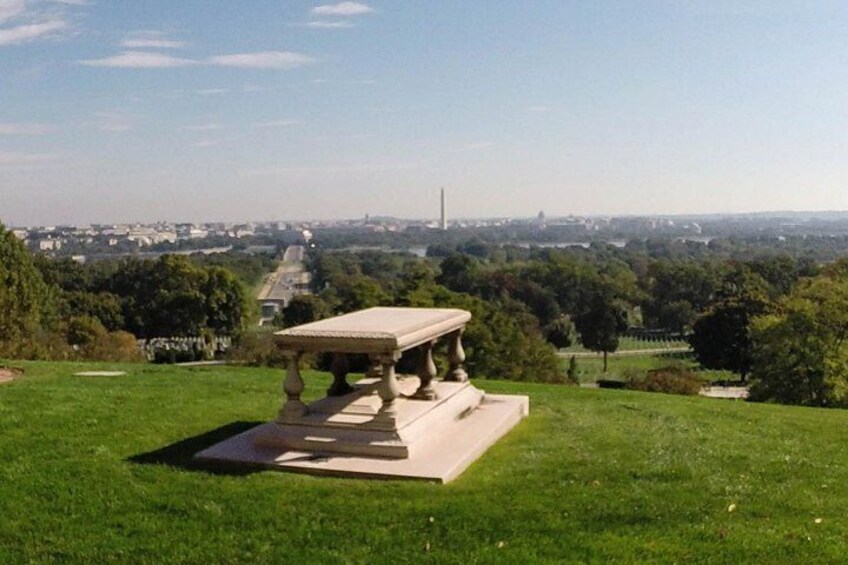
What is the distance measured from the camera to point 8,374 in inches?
663

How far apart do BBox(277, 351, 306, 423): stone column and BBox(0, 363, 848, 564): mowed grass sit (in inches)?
45.9

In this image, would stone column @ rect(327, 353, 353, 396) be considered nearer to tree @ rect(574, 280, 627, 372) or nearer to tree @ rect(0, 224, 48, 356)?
tree @ rect(0, 224, 48, 356)

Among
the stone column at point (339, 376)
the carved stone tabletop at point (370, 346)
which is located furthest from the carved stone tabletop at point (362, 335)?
the stone column at point (339, 376)

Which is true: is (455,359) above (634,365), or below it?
above

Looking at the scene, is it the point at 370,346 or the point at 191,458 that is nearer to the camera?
the point at 191,458

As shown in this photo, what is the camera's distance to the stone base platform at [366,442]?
9.67 meters

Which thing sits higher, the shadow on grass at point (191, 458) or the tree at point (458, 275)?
the shadow on grass at point (191, 458)

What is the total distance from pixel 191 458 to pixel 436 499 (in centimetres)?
329

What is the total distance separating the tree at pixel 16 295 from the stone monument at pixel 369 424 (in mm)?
20553

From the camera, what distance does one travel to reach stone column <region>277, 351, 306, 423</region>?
10844mm

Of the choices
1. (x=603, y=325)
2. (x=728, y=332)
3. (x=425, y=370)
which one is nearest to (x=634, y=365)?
(x=603, y=325)

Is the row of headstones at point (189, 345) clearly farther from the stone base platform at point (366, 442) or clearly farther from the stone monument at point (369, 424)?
the stone base platform at point (366, 442)

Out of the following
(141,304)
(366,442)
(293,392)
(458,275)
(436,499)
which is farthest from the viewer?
(458,275)

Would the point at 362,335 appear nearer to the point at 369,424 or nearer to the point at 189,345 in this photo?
the point at 369,424
